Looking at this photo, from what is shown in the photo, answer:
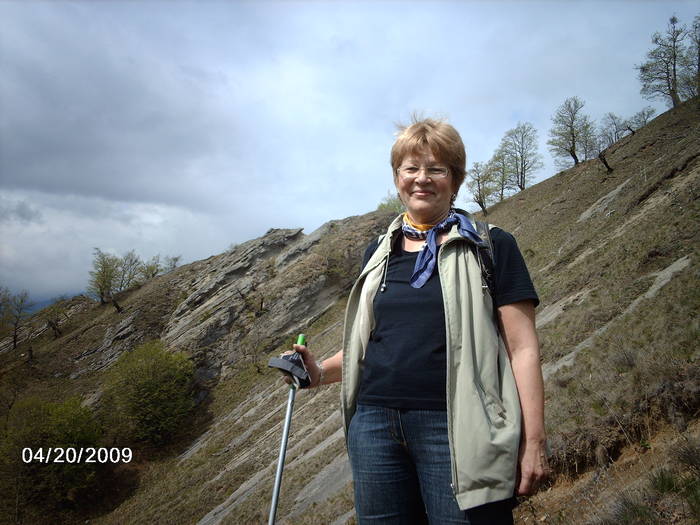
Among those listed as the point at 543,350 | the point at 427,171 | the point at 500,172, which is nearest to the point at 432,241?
the point at 427,171

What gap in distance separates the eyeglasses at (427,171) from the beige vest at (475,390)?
35cm

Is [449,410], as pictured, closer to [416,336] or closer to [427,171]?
[416,336]

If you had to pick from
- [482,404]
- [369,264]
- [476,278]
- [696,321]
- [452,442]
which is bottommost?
[696,321]

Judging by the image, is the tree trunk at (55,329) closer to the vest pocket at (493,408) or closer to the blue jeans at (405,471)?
the blue jeans at (405,471)

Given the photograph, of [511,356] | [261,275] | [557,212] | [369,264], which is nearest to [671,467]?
[511,356]

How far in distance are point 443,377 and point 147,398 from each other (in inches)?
1190

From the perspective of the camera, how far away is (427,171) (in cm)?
207

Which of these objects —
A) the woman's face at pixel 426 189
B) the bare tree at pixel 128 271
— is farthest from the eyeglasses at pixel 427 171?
the bare tree at pixel 128 271

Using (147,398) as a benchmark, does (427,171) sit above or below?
above

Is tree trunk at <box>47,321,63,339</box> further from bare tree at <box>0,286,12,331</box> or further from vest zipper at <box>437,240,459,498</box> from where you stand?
vest zipper at <box>437,240,459,498</box>

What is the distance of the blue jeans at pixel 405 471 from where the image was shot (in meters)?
1.61

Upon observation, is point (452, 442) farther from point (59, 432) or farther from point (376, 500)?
point (59, 432)

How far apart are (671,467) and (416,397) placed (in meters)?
3.40

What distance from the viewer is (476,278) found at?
1762 millimetres
